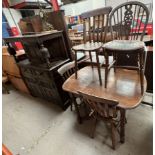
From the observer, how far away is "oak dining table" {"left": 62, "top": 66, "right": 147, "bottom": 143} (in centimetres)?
121

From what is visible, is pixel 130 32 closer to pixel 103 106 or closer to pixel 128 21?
pixel 128 21

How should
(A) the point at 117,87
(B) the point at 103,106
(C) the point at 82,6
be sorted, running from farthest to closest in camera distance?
(C) the point at 82,6 → (A) the point at 117,87 → (B) the point at 103,106

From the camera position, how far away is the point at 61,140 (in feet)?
5.68

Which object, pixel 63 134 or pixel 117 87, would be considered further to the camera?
pixel 63 134

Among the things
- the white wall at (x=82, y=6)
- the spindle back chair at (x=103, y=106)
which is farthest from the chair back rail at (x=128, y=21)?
the white wall at (x=82, y=6)

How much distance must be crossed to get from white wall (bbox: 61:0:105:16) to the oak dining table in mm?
6284

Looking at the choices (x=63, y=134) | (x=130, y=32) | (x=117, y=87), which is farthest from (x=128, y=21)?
(x=63, y=134)

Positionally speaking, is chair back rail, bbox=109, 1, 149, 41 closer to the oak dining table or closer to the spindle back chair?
the oak dining table

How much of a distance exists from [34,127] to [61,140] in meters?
0.58

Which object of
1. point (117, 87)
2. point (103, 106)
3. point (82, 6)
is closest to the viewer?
point (103, 106)

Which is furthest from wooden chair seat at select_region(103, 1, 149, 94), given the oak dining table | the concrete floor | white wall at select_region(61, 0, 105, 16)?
white wall at select_region(61, 0, 105, 16)

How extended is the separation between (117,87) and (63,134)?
3.45 ft

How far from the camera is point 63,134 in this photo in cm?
181

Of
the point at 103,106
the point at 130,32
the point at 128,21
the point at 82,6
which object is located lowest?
the point at 103,106
